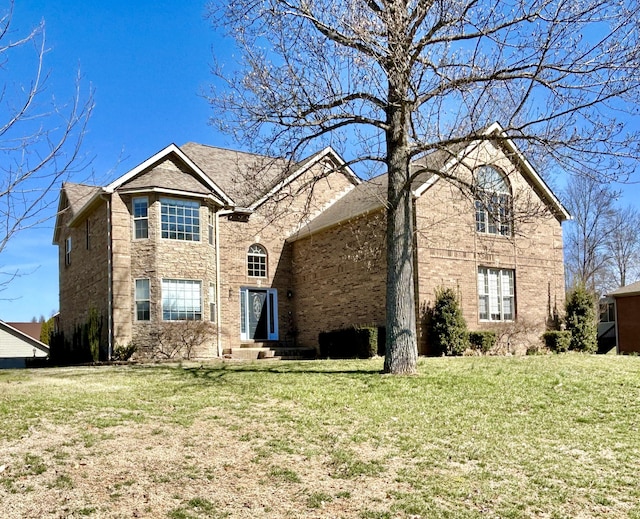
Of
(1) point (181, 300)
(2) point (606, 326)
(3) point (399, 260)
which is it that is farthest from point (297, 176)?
(2) point (606, 326)

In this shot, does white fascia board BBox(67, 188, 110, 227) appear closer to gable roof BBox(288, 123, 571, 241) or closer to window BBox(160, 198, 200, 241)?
window BBox(160, 198, 200, 241)

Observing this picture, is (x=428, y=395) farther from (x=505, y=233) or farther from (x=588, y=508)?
(x=505, y=233)

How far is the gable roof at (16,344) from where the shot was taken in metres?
41.5

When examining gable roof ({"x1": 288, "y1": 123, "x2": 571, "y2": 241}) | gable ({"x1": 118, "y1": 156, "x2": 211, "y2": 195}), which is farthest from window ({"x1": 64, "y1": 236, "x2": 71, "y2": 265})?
gable roof ({"x1": 288, "y1": 123, "x2": 571, "y2": 241})

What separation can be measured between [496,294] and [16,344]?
113 ft

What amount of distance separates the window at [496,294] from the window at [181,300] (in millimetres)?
9578

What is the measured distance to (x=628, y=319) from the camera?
26969 millimetres

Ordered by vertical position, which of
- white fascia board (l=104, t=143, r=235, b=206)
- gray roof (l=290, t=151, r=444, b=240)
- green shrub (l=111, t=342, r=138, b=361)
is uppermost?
white fascia board (l=104, t=143, r=235, b=206)

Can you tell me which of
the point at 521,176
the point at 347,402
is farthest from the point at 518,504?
the point at 521,176

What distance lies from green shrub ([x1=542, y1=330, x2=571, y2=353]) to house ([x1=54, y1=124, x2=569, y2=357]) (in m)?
0.41

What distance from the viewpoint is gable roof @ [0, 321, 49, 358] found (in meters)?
41.5

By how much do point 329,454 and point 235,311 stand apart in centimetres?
1555

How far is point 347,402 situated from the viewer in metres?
10.5

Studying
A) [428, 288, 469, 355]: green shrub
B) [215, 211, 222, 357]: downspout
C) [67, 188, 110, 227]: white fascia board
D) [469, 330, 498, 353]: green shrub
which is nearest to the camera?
[428, 288, 469, 355]: green shrub
